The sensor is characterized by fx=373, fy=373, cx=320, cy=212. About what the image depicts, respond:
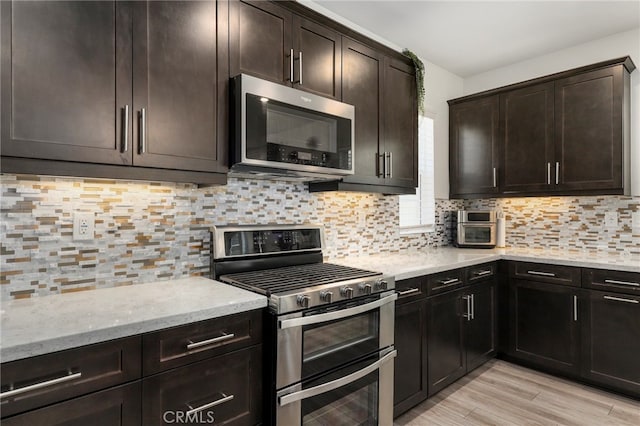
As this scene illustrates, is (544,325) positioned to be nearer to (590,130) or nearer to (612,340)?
(612,340)

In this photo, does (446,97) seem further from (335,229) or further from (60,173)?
(60,173)

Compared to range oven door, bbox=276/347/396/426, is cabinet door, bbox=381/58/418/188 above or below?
above

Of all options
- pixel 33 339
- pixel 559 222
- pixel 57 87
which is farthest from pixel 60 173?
pixel 559 222

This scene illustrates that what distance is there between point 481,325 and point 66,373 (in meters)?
A: 2.75

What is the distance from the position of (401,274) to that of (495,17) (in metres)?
2.04

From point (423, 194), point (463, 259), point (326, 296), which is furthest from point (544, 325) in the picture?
point (326, 296)

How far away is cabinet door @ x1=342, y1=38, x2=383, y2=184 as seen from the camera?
7.73ft

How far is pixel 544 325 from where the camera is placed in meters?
2.90

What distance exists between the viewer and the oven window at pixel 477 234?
3.51m

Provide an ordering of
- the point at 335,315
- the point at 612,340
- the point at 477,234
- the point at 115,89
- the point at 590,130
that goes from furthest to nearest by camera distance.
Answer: the point at 477,234 → the point at 590,130 → the point at 612,340 → the point at 335,315 → the point at 115,89

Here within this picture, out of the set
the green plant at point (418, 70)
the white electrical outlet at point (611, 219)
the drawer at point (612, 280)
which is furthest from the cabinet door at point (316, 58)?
the white electrical outlet at point (611, 219)

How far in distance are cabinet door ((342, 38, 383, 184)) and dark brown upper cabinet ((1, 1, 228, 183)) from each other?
2.86ft

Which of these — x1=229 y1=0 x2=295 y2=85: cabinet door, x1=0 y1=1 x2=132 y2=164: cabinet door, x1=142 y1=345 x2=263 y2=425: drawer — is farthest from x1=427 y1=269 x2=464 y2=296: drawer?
x1=0 y1=1 x2=132 y2=164: cabinet door

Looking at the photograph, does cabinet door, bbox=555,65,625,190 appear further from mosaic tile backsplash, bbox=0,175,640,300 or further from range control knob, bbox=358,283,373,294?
range control knob, bbox=358,283,373,294
